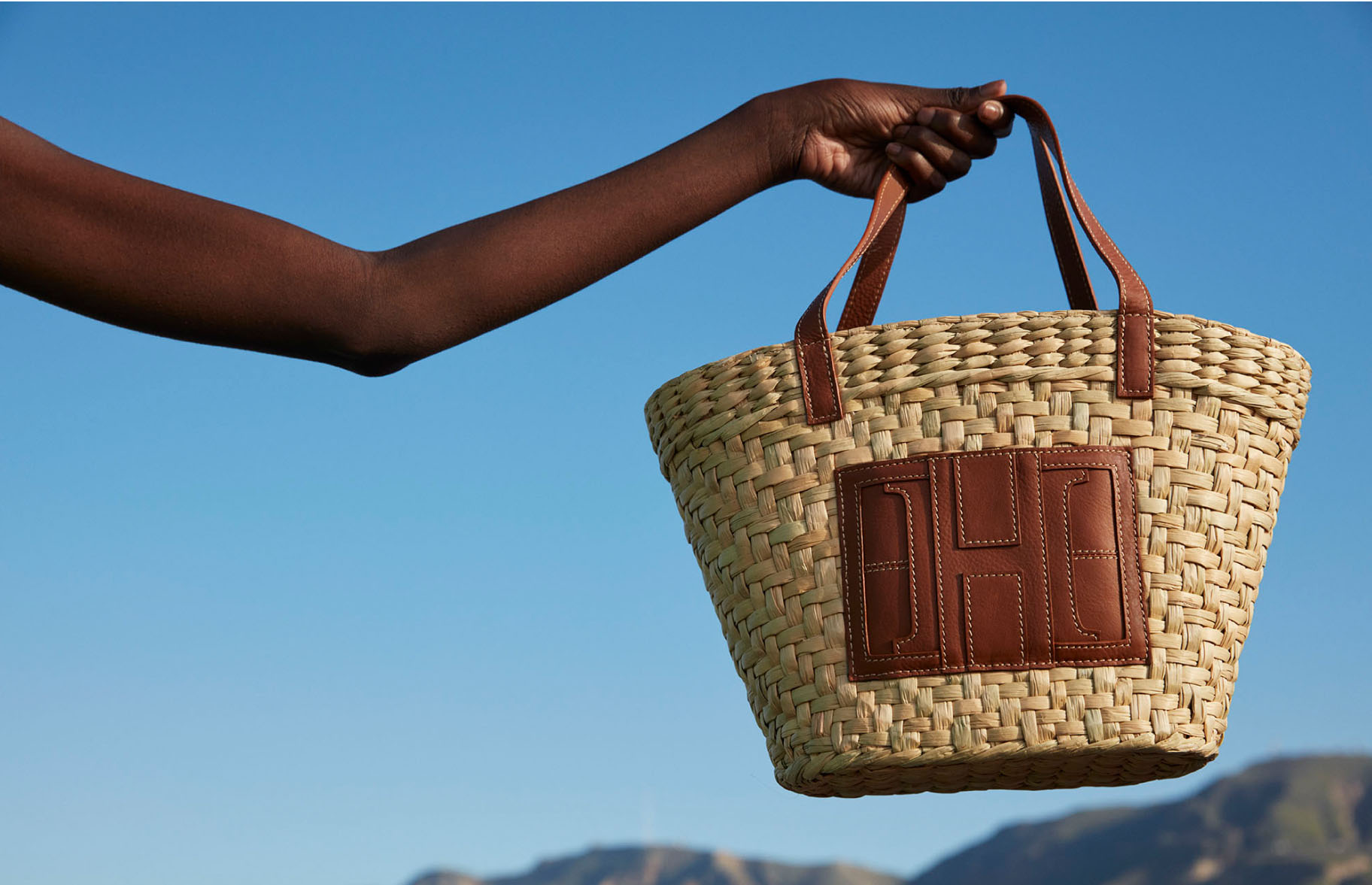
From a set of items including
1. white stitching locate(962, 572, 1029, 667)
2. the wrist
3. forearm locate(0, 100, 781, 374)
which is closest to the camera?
forearm locate(0, 100, 781, 374)

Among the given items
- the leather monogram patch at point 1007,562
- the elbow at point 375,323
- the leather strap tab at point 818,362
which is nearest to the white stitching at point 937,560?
the leather monogram patch at point 1007,562

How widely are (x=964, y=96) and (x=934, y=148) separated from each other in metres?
0.08

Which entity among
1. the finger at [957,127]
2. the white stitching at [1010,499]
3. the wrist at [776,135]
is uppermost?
the finger at [957,127]

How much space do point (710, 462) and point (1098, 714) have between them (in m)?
0.54

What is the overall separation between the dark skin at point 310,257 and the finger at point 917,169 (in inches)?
16.4

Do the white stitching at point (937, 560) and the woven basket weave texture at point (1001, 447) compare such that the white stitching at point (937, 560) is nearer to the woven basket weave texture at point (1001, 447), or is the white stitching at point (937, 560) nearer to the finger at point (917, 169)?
the woven basket weave texture at point (1001, 447)

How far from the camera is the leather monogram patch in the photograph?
4.44ft

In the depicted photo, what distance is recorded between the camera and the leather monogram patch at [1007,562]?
135cm

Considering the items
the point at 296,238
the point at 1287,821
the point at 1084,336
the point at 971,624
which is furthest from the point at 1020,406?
the point at 1287,821

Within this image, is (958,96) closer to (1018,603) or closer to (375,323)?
(1018,603)

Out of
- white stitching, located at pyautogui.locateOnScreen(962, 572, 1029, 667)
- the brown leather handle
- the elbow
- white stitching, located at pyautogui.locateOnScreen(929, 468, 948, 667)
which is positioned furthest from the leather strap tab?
the elbow

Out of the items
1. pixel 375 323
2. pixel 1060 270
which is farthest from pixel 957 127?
pixel 375 323

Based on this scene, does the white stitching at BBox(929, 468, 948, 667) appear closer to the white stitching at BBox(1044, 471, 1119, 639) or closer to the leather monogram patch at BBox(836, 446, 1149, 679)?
the leather monogram patch at BBox(836, 446, 1149, 679)

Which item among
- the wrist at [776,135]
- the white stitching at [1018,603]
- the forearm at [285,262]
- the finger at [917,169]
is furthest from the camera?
the finger at [917,169]
